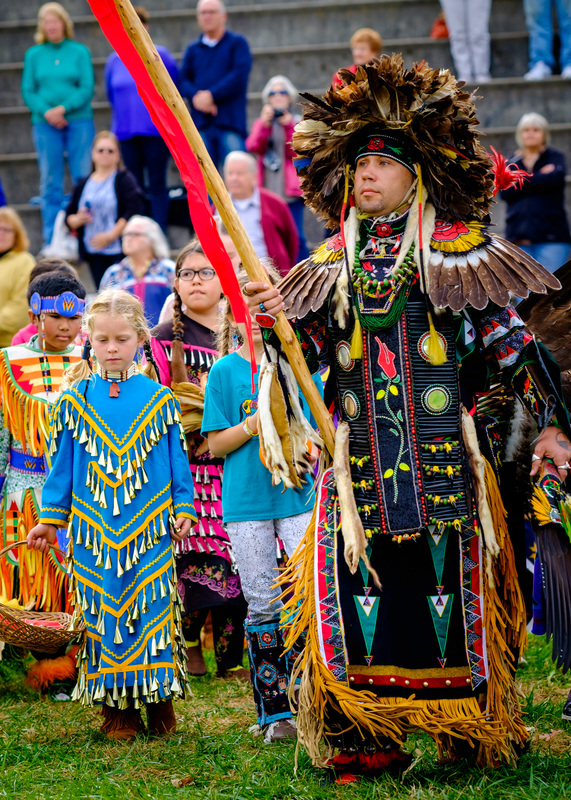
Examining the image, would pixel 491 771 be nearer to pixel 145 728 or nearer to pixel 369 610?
pixel 369 610

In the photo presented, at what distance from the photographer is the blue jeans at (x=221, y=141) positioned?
9.19 metres

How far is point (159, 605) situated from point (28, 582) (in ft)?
4.07

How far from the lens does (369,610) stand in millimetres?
3291

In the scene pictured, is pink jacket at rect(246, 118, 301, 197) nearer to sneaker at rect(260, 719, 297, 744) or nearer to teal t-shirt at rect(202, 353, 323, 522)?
teal t-shirt at rect(202, 353, 323, 522)

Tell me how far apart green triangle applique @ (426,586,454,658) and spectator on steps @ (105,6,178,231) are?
652 centimetres

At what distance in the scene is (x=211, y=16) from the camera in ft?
29.7

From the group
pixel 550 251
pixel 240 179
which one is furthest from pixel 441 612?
pixel 550 251

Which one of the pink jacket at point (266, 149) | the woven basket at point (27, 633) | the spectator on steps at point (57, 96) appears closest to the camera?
the woven basket at point (27, 633)

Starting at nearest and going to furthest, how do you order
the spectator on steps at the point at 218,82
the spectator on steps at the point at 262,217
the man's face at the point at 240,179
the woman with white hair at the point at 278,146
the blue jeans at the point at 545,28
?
the man's face at the point at 240,179 → the spectator on steps at the point at 262,217 → the woman with white hair at the point at 278,146 → the spectator on steps at the point at 218,82 → the blue jeans at the point at 545,28

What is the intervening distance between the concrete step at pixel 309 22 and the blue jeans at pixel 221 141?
138 inches

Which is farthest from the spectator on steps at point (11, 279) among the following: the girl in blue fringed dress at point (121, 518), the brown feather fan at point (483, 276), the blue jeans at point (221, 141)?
the brown feather fan at point (483, 276)

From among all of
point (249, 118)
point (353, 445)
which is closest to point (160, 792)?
point (353, 445)

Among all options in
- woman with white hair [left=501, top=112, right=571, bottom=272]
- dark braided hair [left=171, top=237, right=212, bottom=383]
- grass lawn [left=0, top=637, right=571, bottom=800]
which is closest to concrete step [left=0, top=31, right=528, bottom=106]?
woman with white hair [left=501, top=112, right=571, bottom=272]

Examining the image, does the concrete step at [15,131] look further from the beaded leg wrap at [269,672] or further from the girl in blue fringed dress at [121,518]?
the beaded leg wrap at [269,672]
